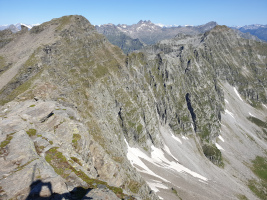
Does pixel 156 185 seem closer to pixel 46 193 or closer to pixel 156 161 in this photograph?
pixel 156 161

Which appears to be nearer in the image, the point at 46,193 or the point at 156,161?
the point at 46,193

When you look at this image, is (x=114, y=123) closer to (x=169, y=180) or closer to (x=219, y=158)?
(x=169, y=180)

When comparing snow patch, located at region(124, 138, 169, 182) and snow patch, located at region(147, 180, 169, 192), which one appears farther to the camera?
snow patch, located at region(124, 138, 169, 182)

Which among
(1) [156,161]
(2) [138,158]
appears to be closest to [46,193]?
(2) [138,158]

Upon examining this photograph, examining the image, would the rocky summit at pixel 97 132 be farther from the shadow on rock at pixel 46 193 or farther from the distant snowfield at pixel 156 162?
the distant snowfield at pixel 156 162

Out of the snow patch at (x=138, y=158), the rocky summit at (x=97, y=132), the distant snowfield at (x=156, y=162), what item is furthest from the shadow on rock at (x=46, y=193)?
the distant snowfield at (x=156, y=162)

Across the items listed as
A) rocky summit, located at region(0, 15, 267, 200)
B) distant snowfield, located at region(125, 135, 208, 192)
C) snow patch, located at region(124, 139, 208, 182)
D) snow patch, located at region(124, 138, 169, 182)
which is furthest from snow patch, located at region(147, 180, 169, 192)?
snow patch, located at region(124, 139, 208, 182)

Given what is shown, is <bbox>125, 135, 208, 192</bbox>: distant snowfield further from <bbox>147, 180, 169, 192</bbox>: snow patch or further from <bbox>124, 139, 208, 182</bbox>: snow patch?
<bbox>147, 180, 169, 192</bbox>: snow patch

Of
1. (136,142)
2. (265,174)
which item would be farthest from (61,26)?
(265,174)
